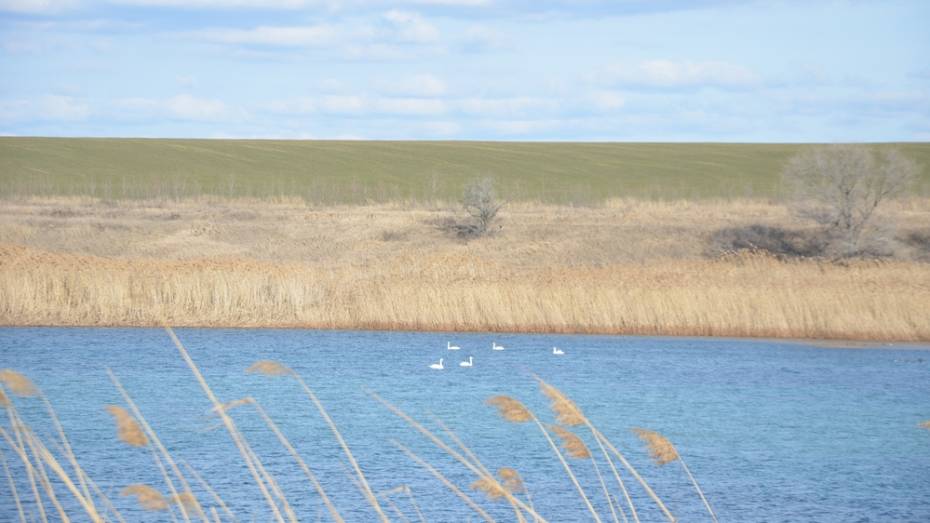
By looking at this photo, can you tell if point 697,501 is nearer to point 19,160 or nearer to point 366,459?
point 366,459

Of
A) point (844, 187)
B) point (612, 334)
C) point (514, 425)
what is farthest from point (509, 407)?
point (844, 187)

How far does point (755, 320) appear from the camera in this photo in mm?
26438

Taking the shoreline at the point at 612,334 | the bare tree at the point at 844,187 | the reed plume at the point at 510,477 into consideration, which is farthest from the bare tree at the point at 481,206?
the reed plume at the point at 510,477

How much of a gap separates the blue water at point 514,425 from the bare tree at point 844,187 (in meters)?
13.9

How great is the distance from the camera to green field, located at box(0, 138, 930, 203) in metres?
61.1

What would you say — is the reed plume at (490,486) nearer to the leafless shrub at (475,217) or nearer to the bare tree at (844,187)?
the bare tree at (844,187)

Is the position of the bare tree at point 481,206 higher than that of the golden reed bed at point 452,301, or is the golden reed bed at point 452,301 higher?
the bare tree at point 481,206

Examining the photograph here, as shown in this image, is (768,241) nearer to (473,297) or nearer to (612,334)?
(612,334)

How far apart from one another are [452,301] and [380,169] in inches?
1875

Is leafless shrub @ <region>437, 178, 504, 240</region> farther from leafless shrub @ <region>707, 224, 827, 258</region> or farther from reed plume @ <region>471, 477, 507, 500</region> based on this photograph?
reed plume @ <region>471, 477, 507, 500</region>

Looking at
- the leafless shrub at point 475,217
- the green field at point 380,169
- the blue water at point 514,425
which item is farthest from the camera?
the green field at point 380,169

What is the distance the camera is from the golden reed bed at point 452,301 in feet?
85.8

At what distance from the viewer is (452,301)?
88.9 ft

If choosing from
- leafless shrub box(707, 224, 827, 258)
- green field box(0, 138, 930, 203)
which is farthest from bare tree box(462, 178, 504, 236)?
green field box(0, 138, 930, 203)
